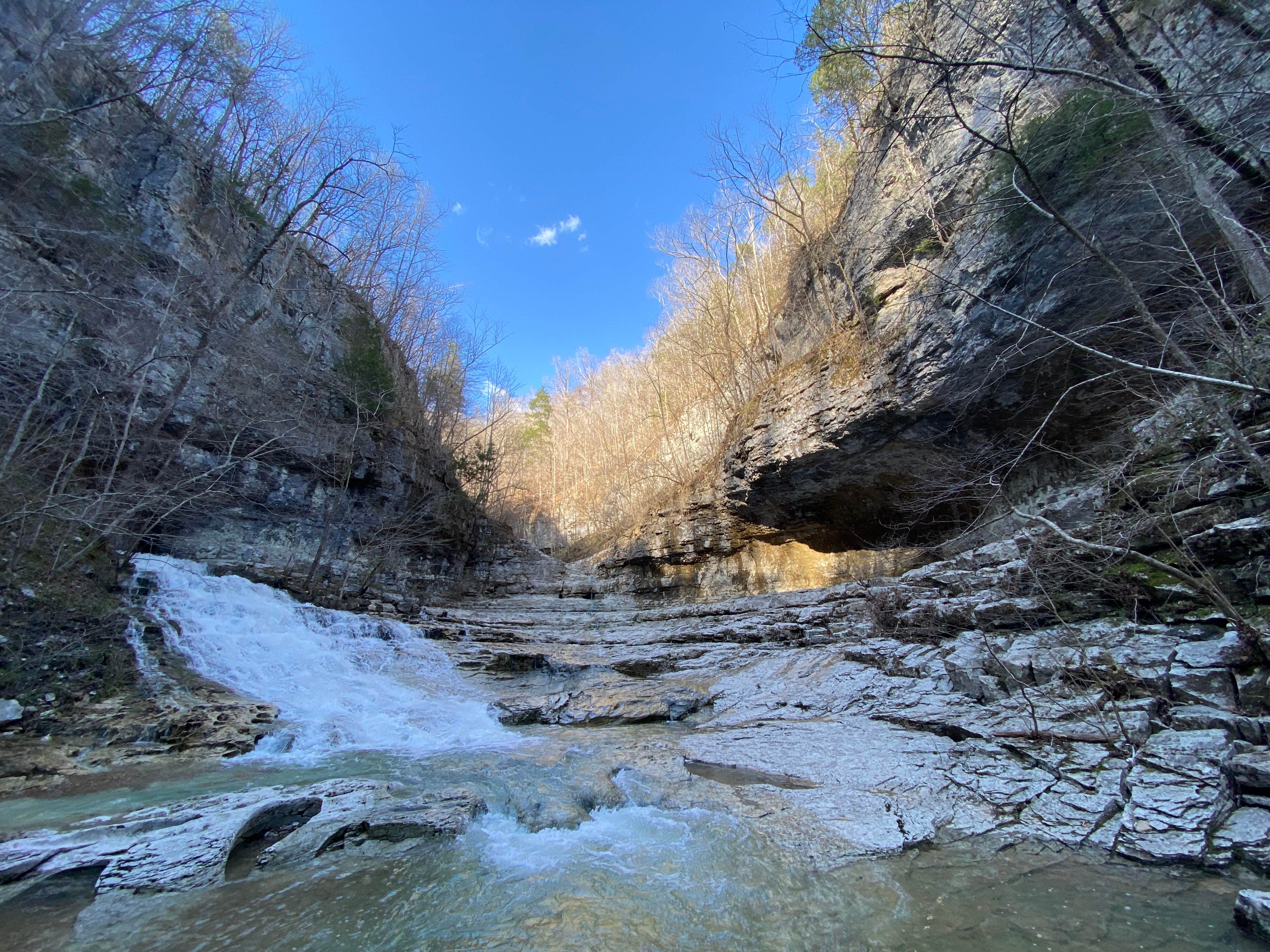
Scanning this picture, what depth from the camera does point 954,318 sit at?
9172 millimetres

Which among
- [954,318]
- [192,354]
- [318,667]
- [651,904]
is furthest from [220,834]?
[954,318]

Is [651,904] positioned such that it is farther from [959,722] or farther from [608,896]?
[959,722]

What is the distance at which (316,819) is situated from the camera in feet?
11.5

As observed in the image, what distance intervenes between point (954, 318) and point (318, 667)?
12.5m

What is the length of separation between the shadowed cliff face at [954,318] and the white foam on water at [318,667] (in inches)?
306

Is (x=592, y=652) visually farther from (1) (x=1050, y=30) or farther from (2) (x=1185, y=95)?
(1) (x=1050, y=30)

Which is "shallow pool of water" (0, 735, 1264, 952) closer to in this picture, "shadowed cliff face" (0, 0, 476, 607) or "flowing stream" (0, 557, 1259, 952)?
"flowing stream" (0, 557, 1259, 952)

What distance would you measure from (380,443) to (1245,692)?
19.4m

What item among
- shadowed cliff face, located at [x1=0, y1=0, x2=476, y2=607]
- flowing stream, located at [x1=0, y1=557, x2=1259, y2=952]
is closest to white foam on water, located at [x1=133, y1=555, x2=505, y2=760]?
flowing stream, located at [x1=0, y1=557, x2=1259, y2=952]

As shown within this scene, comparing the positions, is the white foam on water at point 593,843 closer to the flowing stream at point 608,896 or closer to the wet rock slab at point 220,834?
the flowing stream at point 608,896

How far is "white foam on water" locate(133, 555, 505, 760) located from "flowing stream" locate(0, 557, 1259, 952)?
1.39 meters

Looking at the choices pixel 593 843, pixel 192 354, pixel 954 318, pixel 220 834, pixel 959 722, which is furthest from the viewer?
pixel 192 354

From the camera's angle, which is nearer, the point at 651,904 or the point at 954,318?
the point at 651,904

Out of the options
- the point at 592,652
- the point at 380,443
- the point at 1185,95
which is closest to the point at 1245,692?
the point at 1185,95
